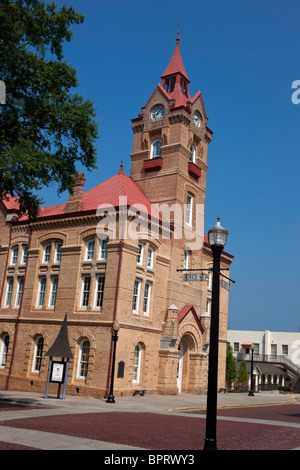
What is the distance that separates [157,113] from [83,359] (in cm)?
1885

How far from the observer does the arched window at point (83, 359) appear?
26.6m

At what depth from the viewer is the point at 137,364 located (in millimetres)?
27859

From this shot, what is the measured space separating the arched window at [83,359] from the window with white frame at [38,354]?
363cm

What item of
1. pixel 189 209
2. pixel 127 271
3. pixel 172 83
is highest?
pixel 172 83

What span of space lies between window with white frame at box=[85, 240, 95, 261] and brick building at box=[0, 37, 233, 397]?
0.09 m

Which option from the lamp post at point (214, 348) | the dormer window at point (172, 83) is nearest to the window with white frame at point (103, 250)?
the dormer window at point (172, 83)

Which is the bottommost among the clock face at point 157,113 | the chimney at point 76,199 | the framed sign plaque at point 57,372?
the framed sign plaque at point 57,372

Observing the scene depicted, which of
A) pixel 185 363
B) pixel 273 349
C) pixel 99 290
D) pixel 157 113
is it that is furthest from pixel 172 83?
pixel 273 349

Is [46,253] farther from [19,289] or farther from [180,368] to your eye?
[180,368]

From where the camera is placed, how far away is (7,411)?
53.4 feet

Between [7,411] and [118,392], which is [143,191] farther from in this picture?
[7,411]

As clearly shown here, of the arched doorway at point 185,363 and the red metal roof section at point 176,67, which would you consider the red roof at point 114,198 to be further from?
the red metal roof section at point 176,67

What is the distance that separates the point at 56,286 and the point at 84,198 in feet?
20.0
